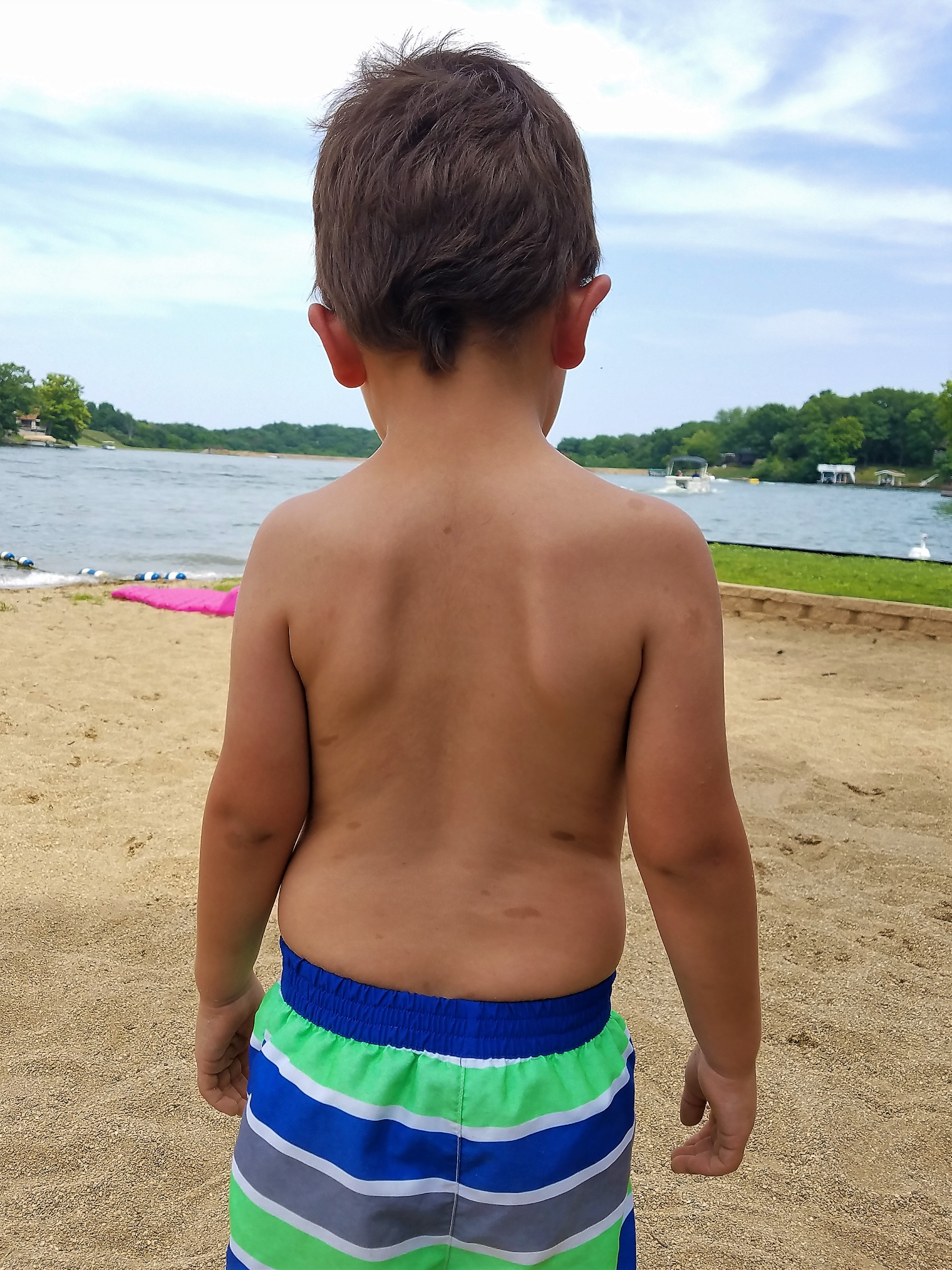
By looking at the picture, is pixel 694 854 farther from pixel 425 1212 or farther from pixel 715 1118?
pixel 425 1212

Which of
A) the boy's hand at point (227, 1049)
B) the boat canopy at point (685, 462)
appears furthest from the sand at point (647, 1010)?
the boat canopy at point (685, 462)

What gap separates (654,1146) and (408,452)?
193 centimetres

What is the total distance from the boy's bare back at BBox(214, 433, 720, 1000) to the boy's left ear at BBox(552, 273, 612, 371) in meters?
0.14

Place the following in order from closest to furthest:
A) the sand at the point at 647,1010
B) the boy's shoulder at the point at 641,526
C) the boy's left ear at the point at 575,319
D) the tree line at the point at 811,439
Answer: the boy's shoulder at the point at 641,526
the boy's left ear at the point at 575,319
the sand at the point at 647,1010
the tree line at the point at 811,439

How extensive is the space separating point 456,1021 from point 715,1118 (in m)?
0.37

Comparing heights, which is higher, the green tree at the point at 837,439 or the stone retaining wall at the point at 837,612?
the green tree at the point at 837,439

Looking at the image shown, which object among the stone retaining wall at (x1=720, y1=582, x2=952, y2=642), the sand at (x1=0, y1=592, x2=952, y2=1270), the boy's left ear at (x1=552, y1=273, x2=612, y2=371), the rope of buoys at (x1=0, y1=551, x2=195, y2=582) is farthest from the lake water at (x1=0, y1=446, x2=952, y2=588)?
the boy's left ear at (x1=552, y1=273, x2=612, y2=371)

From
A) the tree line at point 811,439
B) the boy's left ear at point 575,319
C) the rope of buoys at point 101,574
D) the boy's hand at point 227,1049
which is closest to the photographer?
the boy's left ear at point 575,319

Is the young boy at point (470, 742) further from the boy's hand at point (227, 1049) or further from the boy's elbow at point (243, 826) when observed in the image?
the boy's hand at point (227, 1049)

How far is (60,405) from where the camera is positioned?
157 feet

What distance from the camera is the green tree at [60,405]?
Answer: 47.0 m

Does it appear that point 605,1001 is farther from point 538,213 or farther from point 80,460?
point 80,460

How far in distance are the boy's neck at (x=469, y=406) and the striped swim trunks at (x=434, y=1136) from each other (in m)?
0.58

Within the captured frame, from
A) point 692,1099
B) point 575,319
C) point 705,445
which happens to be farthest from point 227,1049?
point 705,445
